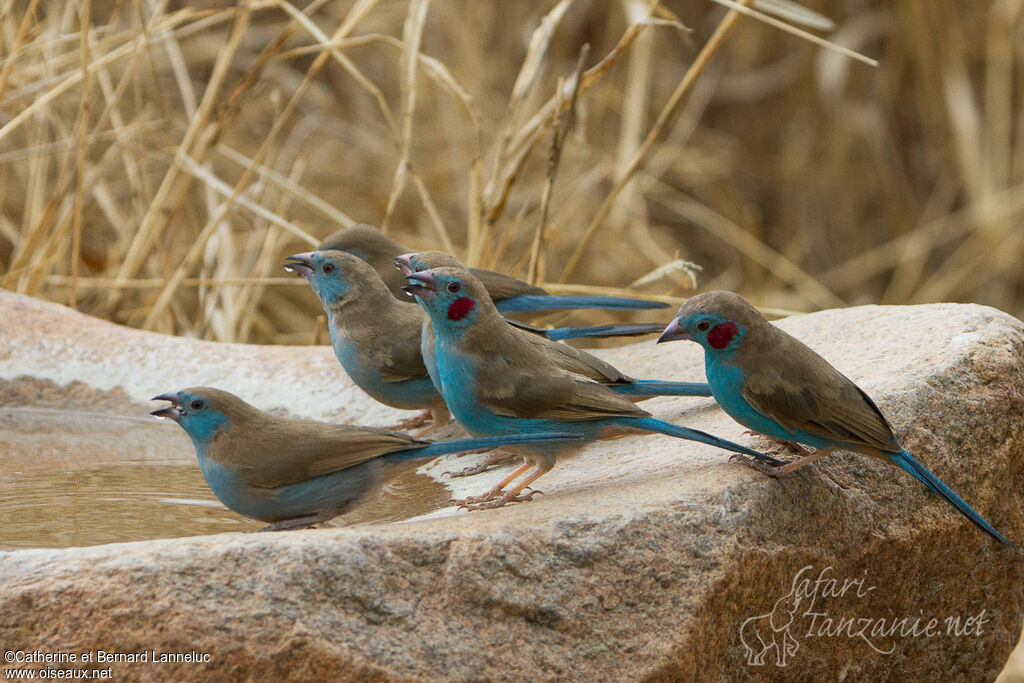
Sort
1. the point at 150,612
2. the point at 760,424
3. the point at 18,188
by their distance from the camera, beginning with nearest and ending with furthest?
1. the point at 150,612
2. the point at 760,424
3. the point at 18,188

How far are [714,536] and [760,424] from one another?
0.45 m

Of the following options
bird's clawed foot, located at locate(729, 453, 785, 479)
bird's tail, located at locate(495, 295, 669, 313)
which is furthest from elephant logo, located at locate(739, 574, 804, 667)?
bird's tail, located at locate(495, 295, 669, 313)

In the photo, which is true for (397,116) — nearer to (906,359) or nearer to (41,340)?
(41,340)

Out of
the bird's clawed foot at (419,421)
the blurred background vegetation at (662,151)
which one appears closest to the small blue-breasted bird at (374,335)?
the bird's clawed foot at (419,421)

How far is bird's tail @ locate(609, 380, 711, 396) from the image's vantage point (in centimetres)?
328

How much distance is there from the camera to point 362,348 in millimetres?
3752

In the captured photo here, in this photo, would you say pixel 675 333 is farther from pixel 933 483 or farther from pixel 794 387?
pixel 933 483

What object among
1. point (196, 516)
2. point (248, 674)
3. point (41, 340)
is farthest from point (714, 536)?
point (41, 340)

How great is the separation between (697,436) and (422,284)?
811 mm

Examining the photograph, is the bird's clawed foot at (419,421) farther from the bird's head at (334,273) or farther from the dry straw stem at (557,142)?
the dry straw stem at (557,142)

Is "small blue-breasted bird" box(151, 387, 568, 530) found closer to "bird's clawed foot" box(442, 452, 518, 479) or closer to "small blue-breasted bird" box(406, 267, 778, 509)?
"small blue-breasted bird" box(406, 267, 778, 509)

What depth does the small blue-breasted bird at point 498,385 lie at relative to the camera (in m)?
3.04

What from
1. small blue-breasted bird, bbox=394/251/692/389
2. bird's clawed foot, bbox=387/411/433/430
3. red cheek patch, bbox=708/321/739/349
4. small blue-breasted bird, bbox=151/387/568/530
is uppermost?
red cheek patch, bbox=708/321/739/349

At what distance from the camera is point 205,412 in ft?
9.62
